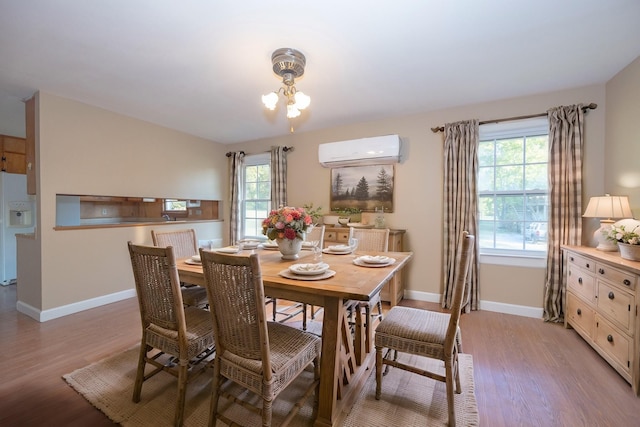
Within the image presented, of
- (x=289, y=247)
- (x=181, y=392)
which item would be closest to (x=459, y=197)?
(x=289, y=247)

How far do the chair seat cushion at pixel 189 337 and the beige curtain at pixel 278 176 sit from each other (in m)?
2.87

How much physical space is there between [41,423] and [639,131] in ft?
15.3

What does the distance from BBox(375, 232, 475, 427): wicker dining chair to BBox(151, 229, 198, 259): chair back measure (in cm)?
191

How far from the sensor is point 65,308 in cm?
304

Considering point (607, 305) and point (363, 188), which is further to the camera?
point (363, 188)

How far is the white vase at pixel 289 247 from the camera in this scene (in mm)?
2018

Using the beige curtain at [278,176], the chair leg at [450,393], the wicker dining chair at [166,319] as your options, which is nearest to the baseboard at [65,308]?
the wicker dining chair at [166,319]

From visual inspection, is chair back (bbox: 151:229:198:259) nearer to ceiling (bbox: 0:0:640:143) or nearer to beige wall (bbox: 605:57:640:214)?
ceiling (bbox: 0:0:640:143)

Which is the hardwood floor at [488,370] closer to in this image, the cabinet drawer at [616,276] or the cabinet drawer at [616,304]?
the cabinet drawer at [616,304]

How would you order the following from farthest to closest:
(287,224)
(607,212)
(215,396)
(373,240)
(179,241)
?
(373,240)
(179,241)
(607,212)
(287,224)
(215,396)

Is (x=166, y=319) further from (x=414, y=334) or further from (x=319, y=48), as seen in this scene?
(x=319, y=48)

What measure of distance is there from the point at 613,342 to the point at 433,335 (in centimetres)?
158

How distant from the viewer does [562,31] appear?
1.93m

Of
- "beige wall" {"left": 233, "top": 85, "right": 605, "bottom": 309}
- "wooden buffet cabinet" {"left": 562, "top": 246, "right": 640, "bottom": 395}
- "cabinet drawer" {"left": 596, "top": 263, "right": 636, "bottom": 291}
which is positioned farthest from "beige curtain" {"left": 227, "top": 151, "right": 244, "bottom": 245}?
"cabinet drawer" {"left": 596, "top": 263, "right": 636, "bottom": 291}
